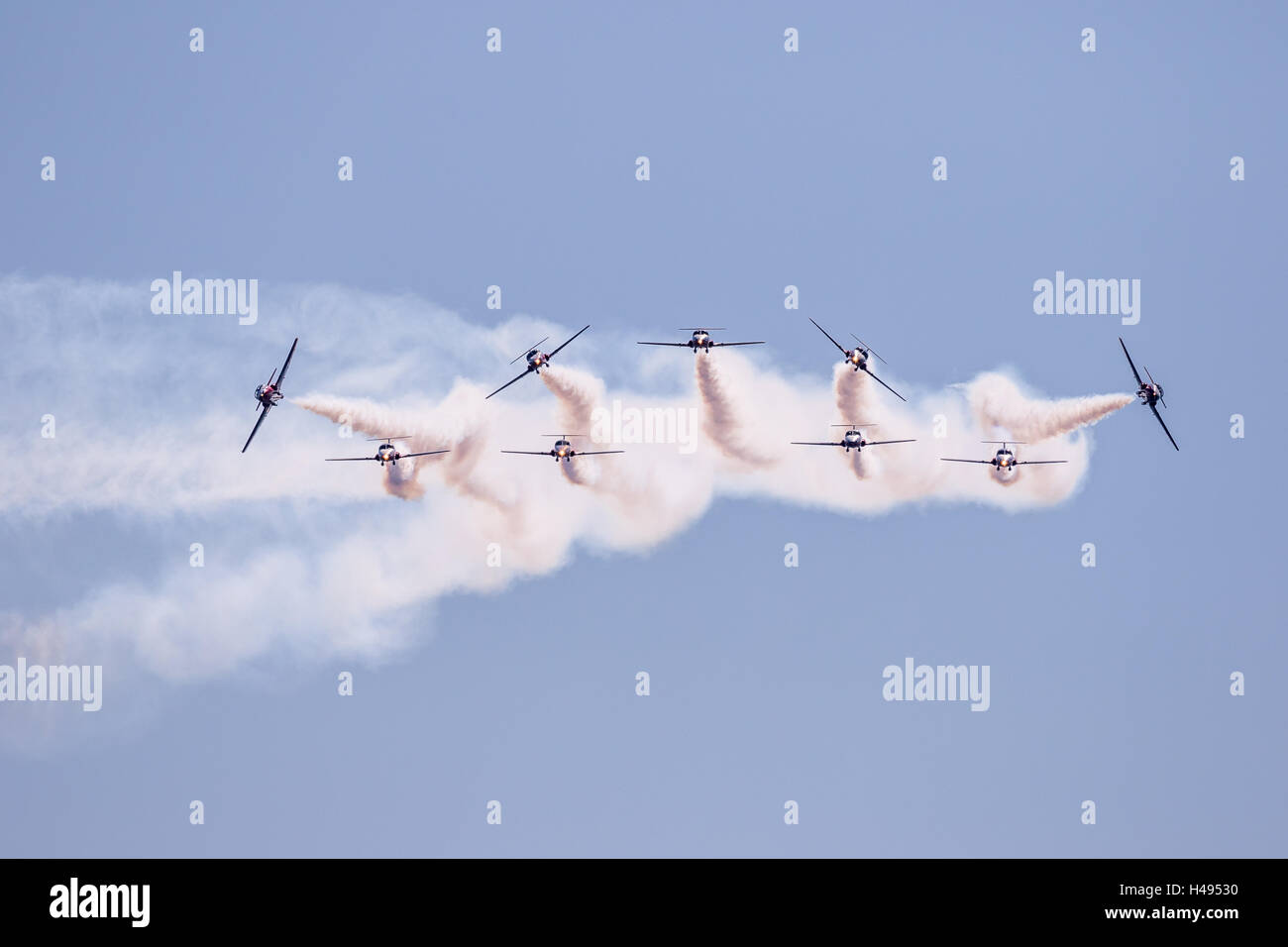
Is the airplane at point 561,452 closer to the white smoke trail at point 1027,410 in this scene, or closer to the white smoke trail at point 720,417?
the white smoke trail at point 720,417

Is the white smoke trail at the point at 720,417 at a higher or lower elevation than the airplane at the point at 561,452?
higher

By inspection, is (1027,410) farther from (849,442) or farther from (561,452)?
(561,452)

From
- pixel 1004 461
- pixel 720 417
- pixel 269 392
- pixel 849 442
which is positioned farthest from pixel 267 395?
pixel 1004 461

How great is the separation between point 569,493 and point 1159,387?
20.8m

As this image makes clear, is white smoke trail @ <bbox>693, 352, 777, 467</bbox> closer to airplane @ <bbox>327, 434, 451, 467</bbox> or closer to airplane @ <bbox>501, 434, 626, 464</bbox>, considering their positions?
airplane @ <bbox>501, 434, 626, 464</bbox>

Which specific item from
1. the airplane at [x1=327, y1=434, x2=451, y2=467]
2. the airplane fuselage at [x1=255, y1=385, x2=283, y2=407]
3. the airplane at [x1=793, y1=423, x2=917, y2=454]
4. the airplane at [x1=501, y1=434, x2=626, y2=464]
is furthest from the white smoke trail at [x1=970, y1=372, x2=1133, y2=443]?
the airplane fuselage at [x1=255, y1=385, x2=283, y2=407]

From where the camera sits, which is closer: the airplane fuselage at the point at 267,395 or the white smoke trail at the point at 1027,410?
the airplane fuselage at the point at 267,395

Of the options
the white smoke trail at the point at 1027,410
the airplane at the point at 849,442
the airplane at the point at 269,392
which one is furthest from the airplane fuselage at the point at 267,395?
the white smoke trail at the point at 1027,410

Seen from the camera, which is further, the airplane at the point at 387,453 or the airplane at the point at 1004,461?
the airplane at the point at 1004,461

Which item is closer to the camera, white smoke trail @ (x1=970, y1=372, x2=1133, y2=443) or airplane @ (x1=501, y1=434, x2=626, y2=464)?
airplane @ (x1=501, y1=434, x2=626, y2=464)

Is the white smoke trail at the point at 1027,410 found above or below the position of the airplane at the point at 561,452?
above

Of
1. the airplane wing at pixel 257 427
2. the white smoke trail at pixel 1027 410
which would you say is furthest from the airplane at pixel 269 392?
the white smoke trail at pixel 1027 410
